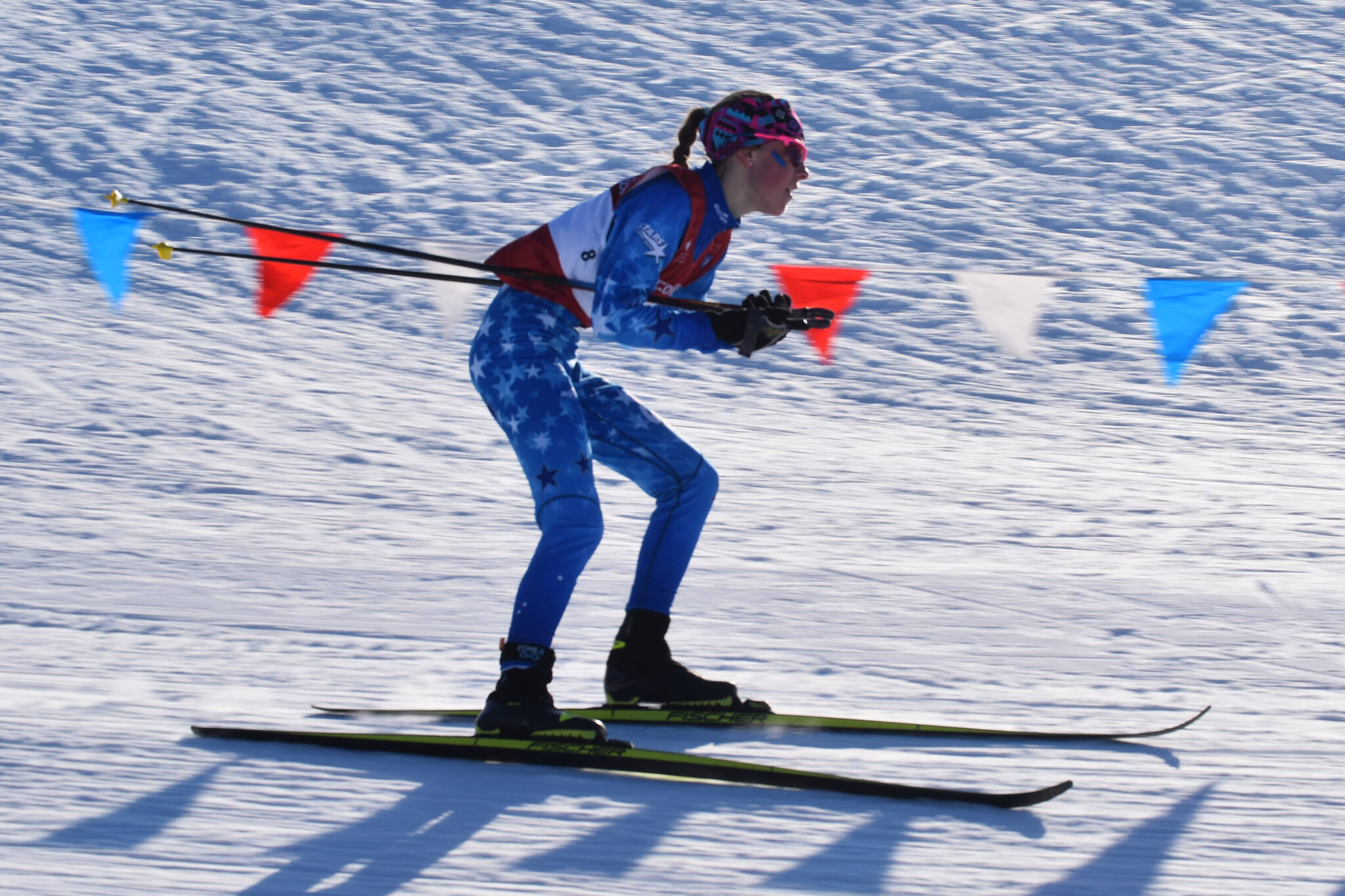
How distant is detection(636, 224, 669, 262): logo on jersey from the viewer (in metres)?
2.67

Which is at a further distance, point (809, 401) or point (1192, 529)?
point (809, 401)

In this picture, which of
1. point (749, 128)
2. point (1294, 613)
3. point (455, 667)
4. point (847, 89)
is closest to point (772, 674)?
point (455, 667)

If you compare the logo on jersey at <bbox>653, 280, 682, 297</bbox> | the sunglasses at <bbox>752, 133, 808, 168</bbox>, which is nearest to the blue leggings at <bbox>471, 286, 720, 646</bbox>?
the logo on jersey at <bbox>653, 280, 682, 297</bbox>

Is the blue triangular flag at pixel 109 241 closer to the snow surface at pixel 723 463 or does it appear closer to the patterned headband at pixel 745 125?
the snow surface at pixel 723 463

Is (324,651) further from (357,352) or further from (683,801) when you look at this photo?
(357,352)

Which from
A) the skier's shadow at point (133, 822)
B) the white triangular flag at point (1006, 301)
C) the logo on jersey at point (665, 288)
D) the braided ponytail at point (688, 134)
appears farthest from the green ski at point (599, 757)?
the white triangular flag at point (1006, 301)

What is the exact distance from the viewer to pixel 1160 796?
100 inches

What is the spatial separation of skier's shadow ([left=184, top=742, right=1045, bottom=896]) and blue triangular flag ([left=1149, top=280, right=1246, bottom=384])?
6.63ft

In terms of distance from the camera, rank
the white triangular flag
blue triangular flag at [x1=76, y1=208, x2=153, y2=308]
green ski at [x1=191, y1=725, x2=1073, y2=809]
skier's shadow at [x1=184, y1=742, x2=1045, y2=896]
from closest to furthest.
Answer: skier's shadow at [x1=184, y1=742, x2=1045, y2=896] → green ski at [x1=191, y1=725, x2=1073, y2=809] → blue triangular flag at [x1=76, y1=208, x2=153, y2=308] → the white triangular flag

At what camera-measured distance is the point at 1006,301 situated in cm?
408

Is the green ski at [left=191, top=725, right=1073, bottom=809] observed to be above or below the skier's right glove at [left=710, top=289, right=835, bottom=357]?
below

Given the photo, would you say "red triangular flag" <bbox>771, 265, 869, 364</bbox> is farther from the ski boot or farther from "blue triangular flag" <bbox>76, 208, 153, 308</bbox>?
"blue triangular flag" <bbox>76, 208, 153, 308</bbox>

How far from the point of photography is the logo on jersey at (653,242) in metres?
2.67

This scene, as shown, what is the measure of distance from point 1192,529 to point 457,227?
481 centimetres
